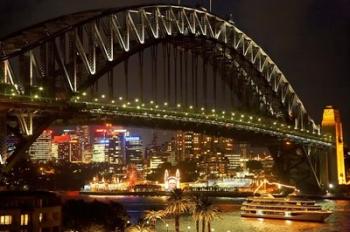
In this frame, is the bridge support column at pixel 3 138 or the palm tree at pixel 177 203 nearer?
the bridge support column at pixel 3 138

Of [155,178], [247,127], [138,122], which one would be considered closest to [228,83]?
[247,127]

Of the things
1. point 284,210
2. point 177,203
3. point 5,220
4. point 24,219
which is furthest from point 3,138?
point 284,210

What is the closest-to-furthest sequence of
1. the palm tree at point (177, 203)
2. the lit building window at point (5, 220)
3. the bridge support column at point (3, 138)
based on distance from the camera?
the lit building window at point (5, 220), the bridge support column at point (3, 138), the palm tree at point (177, 203)

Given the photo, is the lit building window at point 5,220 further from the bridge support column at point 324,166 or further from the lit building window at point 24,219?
the bridge support column at point 324,166

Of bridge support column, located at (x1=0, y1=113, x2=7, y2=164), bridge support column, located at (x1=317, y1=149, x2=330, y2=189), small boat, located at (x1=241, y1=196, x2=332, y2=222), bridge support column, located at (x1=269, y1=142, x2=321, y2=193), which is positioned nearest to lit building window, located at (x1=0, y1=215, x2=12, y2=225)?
bridge support column, located at (x1=0, y1=113, x2=7, y2=164)

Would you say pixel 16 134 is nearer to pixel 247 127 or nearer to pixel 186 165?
pixel 247 127

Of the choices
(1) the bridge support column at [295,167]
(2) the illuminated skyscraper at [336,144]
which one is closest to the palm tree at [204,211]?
(1) the bridge support column at [295,167]
